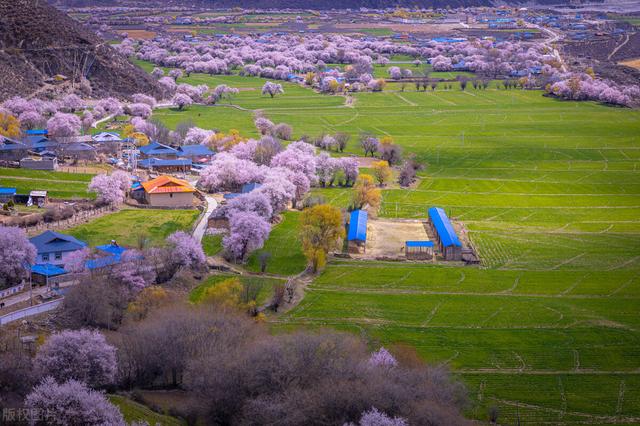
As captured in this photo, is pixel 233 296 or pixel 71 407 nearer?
pixel 71 407

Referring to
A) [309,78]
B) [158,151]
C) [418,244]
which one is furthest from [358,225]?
[309,78]

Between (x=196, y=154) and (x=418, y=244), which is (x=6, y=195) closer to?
(x=196, y=154)

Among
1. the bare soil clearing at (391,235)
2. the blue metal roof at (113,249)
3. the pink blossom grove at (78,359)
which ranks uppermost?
the pink blossom grove at (78,359)

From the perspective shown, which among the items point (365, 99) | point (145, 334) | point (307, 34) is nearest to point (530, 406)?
point (145, 334)

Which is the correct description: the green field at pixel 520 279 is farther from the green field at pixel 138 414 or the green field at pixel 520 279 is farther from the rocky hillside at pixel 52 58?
the rocky hillside at pixel 52 58

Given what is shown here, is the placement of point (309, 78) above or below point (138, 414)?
below

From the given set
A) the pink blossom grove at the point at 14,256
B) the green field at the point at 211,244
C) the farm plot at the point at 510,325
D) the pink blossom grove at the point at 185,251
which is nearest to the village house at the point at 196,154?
the green field at the point at 211,244

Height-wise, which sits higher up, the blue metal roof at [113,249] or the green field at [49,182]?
the blue metal roof at [113,249]
